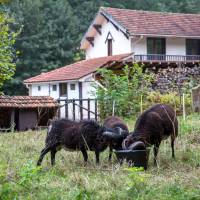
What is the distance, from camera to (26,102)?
65.5ft

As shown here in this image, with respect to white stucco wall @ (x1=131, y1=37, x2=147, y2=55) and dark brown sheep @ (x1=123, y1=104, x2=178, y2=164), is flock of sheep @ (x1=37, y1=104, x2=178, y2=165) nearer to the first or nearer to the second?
dark brown sheep @ (x1=123, y1=104, x2=178, y2=164)

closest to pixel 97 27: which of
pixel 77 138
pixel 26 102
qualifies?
pixel 26 102

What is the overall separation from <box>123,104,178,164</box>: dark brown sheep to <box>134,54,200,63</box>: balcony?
21.9 metres

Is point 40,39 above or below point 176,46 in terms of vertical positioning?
above

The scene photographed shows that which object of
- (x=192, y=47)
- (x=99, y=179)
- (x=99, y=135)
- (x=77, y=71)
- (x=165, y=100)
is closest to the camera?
(x=99, y=179)

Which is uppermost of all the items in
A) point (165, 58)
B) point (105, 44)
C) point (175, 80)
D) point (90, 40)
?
point (90, 40)

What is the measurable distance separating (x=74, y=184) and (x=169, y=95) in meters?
15.1

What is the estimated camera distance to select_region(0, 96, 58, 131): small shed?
19541 millimetres

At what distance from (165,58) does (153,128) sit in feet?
82.6

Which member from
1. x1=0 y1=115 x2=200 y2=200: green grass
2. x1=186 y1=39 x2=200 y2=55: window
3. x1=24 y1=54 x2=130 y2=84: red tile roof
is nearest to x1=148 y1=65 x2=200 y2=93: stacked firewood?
x1=24 y1=54 x2=130 y2=84: red tile roof

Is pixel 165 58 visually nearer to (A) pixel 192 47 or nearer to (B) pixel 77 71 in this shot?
(A) pixel 192 47

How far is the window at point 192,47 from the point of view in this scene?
3606 centimetres

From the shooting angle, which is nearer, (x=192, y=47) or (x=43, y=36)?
(x=192, y=47)

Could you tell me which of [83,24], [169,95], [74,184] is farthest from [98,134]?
[83,24]
